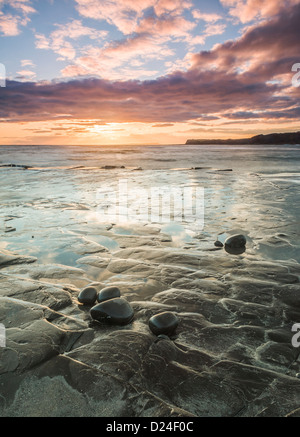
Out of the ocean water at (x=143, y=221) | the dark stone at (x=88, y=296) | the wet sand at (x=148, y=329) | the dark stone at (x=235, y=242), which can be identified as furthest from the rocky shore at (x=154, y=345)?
the ocean water at (x=143, y=221)

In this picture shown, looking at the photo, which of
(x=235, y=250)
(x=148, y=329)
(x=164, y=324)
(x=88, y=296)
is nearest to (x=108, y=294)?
(x=88, y=296)

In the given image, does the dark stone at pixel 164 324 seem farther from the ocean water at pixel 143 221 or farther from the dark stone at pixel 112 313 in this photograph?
the ocean water at pixel 143 221

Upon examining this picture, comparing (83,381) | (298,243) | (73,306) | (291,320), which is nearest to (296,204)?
(298,243)

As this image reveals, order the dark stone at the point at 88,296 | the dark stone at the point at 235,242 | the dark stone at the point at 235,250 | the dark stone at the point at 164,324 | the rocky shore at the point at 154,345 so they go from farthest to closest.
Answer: the dark stone at the point at 235,242, the dark stone at the point at 235,250, the dark stone at the point at 88,296, the dark stone at the point at 164,324, the rocky shore at the point at 154,345

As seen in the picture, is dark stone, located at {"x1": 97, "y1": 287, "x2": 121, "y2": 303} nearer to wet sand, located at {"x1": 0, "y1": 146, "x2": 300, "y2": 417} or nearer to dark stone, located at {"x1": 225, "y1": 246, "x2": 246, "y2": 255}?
wet sand, located at {"x1": 0, "y1": 146, "x2": 300, "y2": 417}

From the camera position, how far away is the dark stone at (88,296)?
2.61m

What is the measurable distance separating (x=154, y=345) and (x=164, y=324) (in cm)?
19

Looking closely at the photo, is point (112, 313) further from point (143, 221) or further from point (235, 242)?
point (143, 221)

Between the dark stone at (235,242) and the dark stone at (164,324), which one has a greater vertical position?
the dark stone at (235,242)

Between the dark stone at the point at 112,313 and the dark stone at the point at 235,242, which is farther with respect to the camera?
the dark stone at the point at 235,242

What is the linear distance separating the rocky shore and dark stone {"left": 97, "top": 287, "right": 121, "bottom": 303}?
179 mm

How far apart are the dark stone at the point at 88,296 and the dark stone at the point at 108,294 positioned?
0.05 meters

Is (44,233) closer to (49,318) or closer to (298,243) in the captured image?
(49,318)

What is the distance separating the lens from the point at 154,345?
6.68 feet
